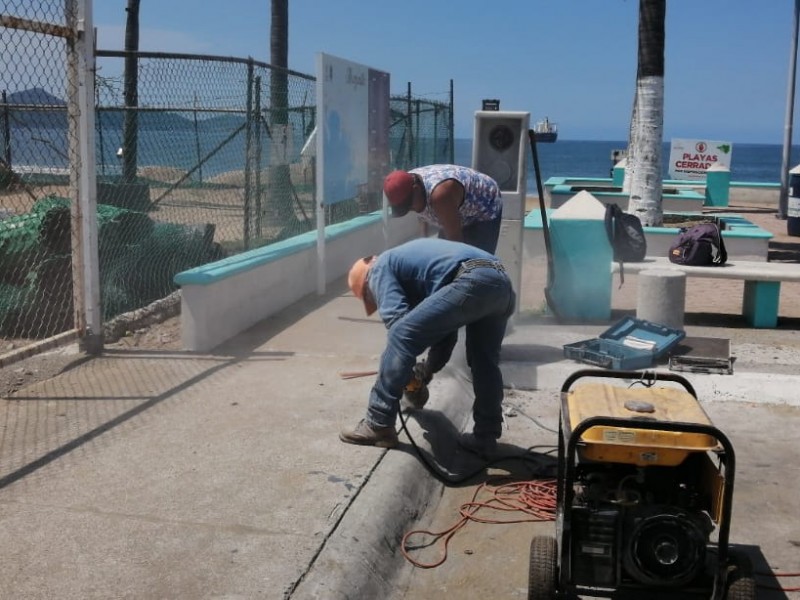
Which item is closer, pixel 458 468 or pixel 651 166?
pixel 458 468

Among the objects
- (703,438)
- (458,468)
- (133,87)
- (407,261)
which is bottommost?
(458,468)

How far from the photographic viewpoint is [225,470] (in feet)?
15.3

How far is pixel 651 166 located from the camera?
12.9 m

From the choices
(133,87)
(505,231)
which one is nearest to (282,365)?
(505,231)

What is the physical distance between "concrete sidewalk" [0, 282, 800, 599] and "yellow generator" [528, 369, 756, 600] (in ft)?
2.84

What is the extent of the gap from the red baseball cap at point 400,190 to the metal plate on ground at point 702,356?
2442 mm

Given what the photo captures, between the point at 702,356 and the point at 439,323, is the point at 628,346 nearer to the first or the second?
the point at 702,356

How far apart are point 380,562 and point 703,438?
143 centimetres

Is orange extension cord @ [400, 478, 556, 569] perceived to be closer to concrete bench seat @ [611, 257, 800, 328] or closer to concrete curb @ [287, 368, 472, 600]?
concrete curb @ [287, 368, 472, 600]

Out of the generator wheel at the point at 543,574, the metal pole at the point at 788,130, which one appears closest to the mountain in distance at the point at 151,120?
the generator wheel at the point at 543,574

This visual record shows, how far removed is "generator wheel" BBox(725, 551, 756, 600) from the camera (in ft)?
11.1

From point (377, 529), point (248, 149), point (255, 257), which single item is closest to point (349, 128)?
point (248, 149)

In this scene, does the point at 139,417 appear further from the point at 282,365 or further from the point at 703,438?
the point at 703,438

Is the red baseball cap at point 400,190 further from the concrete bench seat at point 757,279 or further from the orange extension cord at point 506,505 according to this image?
the concrete bench seat at point 757,279
